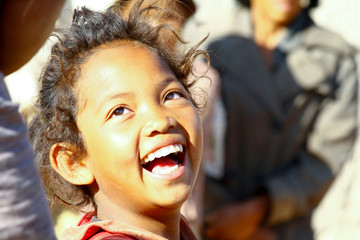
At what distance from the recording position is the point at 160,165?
2045 mm

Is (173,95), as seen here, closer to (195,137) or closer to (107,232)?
(195,137)

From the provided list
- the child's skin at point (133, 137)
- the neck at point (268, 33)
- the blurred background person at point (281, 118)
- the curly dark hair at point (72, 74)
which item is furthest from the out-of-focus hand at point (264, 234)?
the child's skin at point (133, 137)

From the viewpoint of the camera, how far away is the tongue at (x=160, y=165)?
80.0 inches

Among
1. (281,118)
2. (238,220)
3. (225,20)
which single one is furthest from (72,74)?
(225,20)

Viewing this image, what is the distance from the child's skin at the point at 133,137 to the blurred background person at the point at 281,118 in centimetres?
232

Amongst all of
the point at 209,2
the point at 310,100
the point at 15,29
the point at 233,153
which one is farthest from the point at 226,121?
the point at 15,29

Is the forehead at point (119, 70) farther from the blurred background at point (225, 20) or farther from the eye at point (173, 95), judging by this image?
the blurred background at point (225, 20)

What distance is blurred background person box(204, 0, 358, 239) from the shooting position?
14.9ft

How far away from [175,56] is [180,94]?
244mm

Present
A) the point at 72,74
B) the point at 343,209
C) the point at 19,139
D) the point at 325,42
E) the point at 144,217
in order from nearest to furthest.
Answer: the point at 19,139 → the point at 144,217 → the point at 72,74 → the point at 325,42 → the point at 343,209

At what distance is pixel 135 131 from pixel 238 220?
97.3 inches

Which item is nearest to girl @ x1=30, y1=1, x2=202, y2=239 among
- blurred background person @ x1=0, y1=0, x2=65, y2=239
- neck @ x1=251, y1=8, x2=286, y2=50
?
blurred background person @ x1=0, y1=0, x2=65, y2=239

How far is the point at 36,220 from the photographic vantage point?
1357 millimetres

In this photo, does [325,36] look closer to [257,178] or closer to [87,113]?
[257,178]
